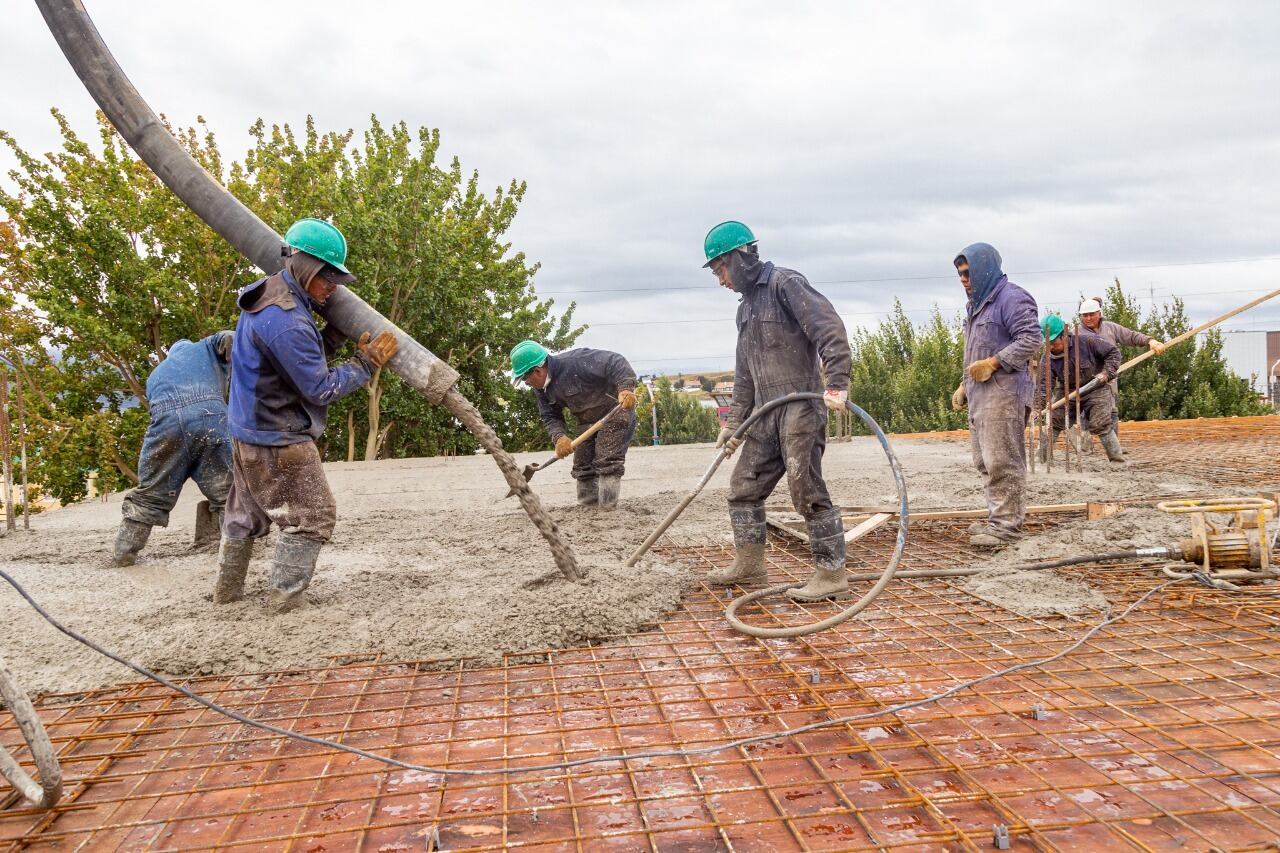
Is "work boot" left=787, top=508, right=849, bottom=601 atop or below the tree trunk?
below

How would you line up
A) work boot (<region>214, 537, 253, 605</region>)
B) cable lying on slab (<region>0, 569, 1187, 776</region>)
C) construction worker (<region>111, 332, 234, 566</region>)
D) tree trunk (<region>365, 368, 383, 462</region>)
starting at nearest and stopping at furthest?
cable lying on slab (<region>0, 569, 1187, 776</region>) → work boot (<region>214, 537, 253, 605</region>) → construction worker (<region>111, 332, 234, 566</region>) → tree trunk (<region>365, 368, 383, 462</region>)

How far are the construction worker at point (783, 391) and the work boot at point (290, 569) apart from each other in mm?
1722

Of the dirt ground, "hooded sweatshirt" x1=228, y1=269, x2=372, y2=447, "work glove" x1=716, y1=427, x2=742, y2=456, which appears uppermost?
"hooded sweatshirt" x1=228, y1=269, x2=372, y2=447

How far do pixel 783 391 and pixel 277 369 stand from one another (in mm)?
2052

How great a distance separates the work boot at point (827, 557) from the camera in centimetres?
342

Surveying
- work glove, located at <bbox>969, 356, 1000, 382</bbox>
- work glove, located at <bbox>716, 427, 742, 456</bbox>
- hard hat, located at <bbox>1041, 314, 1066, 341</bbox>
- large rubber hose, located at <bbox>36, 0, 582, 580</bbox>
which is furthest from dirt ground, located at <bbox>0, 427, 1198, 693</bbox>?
work glove, located at <bbox>969, 356, 1000, 382</bbox>

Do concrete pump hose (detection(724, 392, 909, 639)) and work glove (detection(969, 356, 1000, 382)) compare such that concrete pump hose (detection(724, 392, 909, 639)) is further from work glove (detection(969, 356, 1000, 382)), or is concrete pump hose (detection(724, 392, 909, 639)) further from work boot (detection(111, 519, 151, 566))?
work boot (detection(111, 519, 151, 566))

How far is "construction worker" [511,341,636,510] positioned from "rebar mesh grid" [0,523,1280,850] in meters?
2.83

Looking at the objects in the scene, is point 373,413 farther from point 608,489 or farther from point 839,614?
point 839,614

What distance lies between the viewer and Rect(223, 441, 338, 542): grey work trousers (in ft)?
10.6

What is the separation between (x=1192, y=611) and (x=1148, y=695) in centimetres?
101

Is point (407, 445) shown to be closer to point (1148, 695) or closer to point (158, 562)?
point (158, 562)

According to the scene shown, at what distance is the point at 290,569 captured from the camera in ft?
10.6

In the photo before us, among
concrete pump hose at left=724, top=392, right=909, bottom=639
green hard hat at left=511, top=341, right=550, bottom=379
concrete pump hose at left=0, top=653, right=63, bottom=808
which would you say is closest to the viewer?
concrete pump hose at left=0, top=653, right=63, bottom=808
